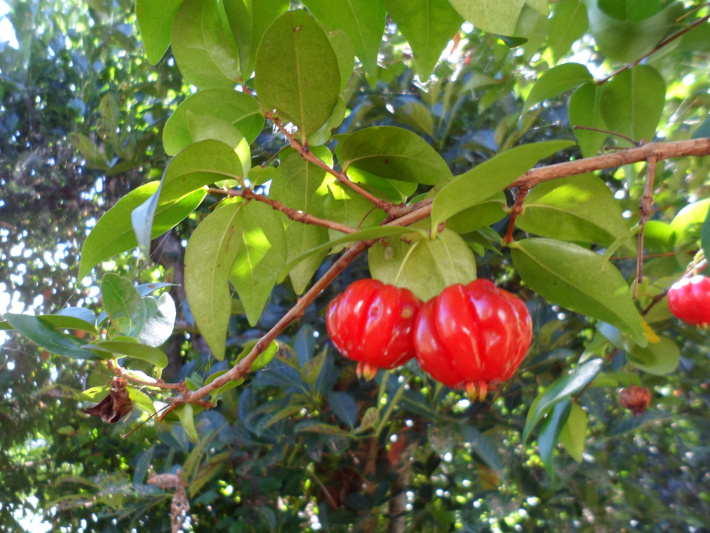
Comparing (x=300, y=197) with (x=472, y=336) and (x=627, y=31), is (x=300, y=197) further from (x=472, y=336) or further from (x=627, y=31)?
(x=627, y=31)

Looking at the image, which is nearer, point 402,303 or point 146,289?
point 402,303

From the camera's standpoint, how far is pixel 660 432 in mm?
2207

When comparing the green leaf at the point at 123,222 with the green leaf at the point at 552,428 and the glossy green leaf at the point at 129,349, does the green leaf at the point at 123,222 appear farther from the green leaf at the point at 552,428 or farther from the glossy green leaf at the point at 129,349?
the green leaf at the point at 552,428

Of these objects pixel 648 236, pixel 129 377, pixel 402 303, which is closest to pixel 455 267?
pixel 402 303

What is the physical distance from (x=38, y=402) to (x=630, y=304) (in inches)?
87.0

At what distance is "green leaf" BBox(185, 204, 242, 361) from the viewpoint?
55cm

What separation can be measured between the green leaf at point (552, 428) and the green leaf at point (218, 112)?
25.0 inches

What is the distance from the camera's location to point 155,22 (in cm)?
61

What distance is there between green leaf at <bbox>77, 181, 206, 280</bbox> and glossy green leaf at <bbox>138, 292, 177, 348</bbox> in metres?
0.20

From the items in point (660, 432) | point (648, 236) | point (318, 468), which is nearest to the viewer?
point (648, 236)

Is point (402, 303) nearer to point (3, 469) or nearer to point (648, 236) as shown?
point (648, 236)

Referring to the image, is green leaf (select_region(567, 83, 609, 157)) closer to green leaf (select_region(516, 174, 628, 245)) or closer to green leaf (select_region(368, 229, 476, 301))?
green leaf (select_region(516, 174, 628, 245))

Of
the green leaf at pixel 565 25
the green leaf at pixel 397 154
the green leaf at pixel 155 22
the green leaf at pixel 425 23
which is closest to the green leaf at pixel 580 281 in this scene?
the green leaf at pixel 397 154

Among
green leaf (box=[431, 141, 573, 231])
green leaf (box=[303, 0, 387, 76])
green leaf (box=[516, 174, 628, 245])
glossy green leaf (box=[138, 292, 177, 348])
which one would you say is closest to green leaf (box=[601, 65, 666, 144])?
green leaf (box=[516, 174, 628, 245])
